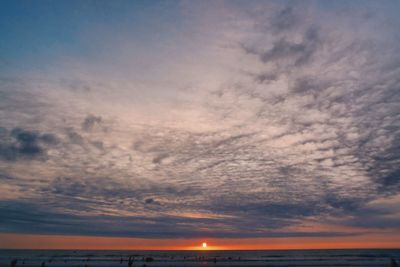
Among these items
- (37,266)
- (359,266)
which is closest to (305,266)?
(359,266)

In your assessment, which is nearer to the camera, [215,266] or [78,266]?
[215,266]

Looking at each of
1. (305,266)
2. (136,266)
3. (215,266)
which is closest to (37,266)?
(136,266)

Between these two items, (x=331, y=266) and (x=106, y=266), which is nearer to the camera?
(x=331, y=266)

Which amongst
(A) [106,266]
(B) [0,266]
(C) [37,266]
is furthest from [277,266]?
(B) [0,266]

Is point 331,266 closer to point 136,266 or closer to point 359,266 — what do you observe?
point 359,266

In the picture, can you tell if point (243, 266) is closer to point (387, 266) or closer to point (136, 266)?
point (136, 266)

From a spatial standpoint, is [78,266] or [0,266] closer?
[0,266]

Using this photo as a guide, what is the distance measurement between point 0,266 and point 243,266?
Answer: 57.0m

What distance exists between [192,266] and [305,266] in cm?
2718

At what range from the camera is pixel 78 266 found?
83.1 metres

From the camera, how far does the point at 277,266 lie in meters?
79.4

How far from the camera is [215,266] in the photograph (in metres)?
77.3

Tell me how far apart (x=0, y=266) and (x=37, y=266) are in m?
8.42

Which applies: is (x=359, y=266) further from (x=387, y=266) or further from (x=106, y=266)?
(x=106, y=266)
